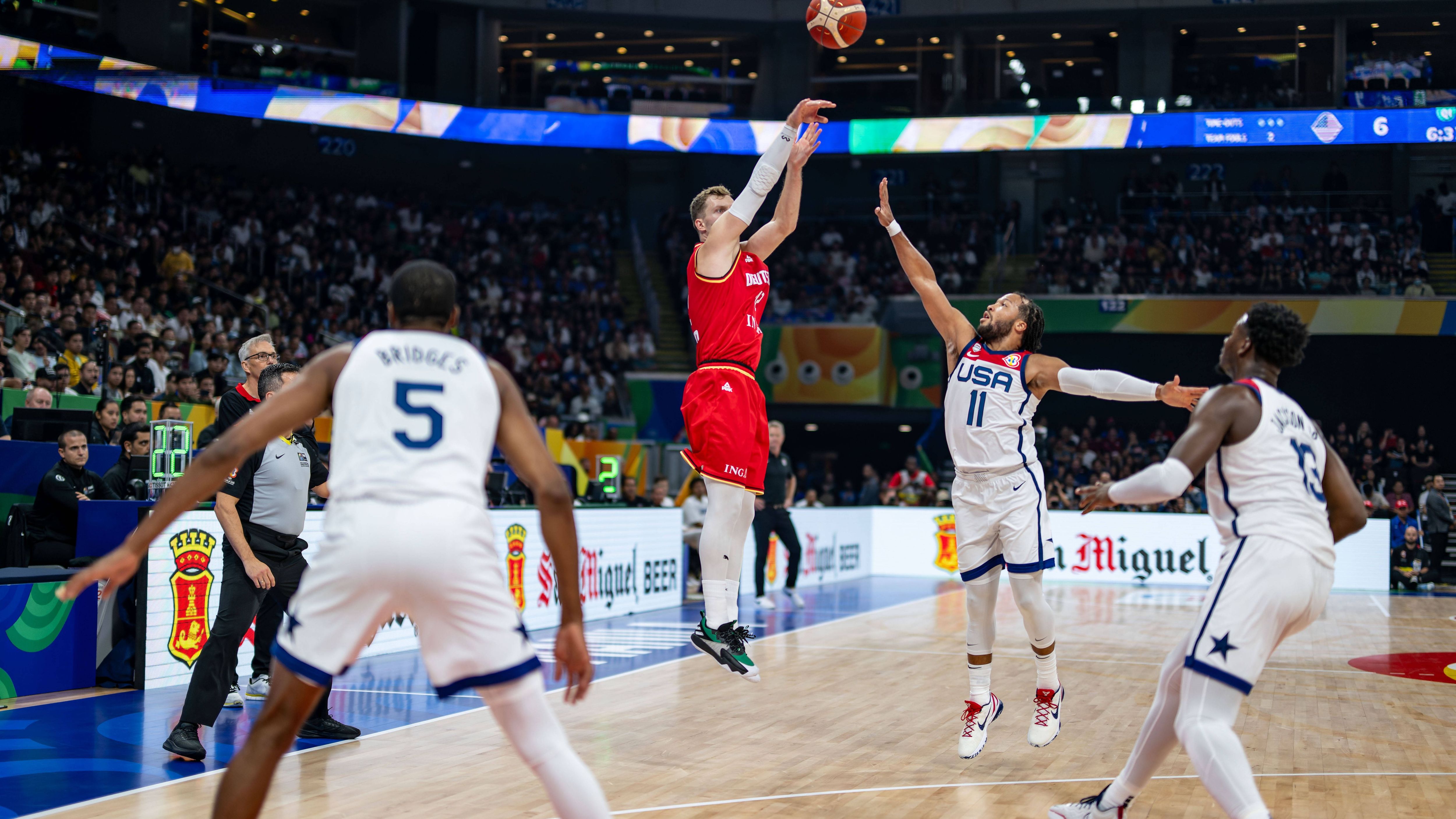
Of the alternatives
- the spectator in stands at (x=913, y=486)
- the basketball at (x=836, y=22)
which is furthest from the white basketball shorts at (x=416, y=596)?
the spectator in stands at (x=913, y=486)

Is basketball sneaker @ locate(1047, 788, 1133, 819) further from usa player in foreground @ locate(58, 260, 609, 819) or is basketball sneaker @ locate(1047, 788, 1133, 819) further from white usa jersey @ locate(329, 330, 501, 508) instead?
white usa jersey @ locate(329, 330, 501, 508)

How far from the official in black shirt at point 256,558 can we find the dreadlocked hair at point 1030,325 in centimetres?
388

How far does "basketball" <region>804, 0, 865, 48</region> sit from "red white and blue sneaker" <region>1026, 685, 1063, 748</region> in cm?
374

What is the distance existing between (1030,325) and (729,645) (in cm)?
229

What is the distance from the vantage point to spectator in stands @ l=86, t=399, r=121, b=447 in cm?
1112

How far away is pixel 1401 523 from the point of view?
20594 millimetres

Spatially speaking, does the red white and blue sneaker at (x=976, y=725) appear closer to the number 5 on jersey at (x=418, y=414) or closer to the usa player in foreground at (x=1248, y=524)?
the usa player in foreground at (x=1248, y=524)

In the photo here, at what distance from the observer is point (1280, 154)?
1218 inches

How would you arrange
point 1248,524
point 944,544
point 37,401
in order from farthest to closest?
point 944,544, point 37,401, point 1248,524

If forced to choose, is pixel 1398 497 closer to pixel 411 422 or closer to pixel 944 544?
pixel 944 544

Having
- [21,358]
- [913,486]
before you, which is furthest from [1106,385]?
[913,486]

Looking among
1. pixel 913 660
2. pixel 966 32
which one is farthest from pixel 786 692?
pixel 966 32

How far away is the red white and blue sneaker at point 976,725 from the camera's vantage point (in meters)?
6.11

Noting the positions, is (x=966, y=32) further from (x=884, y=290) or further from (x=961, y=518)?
(x=961, y=518)
